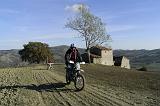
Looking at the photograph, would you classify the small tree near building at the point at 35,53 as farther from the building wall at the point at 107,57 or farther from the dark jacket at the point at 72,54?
the dark jacket at the point at 72,54

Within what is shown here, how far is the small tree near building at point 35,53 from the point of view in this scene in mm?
106000

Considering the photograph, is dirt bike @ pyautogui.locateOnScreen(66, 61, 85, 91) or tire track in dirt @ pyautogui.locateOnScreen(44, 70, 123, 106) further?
dirt bike @ pyautogui.locateOnScreen(66, 61, 85, 91)

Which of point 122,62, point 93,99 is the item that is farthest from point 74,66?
point 122,62

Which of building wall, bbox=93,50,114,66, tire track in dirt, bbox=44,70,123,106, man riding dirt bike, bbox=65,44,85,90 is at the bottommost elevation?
tire track in dirt, bbox=44,70,123,106

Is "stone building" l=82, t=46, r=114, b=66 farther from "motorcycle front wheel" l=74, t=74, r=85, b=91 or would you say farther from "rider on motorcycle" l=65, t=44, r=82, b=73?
"motorcycle front wheel" l=74, t=74, r=85, b=91

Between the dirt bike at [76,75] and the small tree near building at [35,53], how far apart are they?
281 feet

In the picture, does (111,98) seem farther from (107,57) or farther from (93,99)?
(107,57)

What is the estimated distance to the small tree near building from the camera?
106000 millimetres

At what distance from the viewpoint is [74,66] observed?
1938cm

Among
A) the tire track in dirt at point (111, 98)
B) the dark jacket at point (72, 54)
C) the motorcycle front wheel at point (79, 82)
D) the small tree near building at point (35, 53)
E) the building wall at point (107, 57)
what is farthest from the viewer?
the small tree near building at point (35, 53)

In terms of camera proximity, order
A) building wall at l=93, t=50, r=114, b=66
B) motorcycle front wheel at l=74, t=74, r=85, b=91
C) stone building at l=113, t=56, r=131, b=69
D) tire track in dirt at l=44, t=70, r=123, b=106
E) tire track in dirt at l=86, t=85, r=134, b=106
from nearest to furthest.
Answer: tire track in dirt at l=86, t=85, r=134, b=106 < tire track in dirt at l=44, t=70, r=123, b=106 < motorcycle front wheel at l=74, t=74, r=85, b=91 < building wall at l=93, t=50, r=114, b=66 < stone building at l=113, t=56, r=131, b=69

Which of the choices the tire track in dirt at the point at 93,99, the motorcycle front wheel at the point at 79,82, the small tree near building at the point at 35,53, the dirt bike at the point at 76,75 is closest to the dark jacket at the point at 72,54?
the dirt bike at the point at 76,75

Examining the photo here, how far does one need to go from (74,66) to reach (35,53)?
87919mm

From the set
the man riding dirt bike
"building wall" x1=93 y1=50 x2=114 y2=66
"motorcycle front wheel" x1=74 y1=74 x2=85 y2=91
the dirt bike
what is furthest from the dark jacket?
"building wall" x1=93 y1=50 x2=114 y2=66
